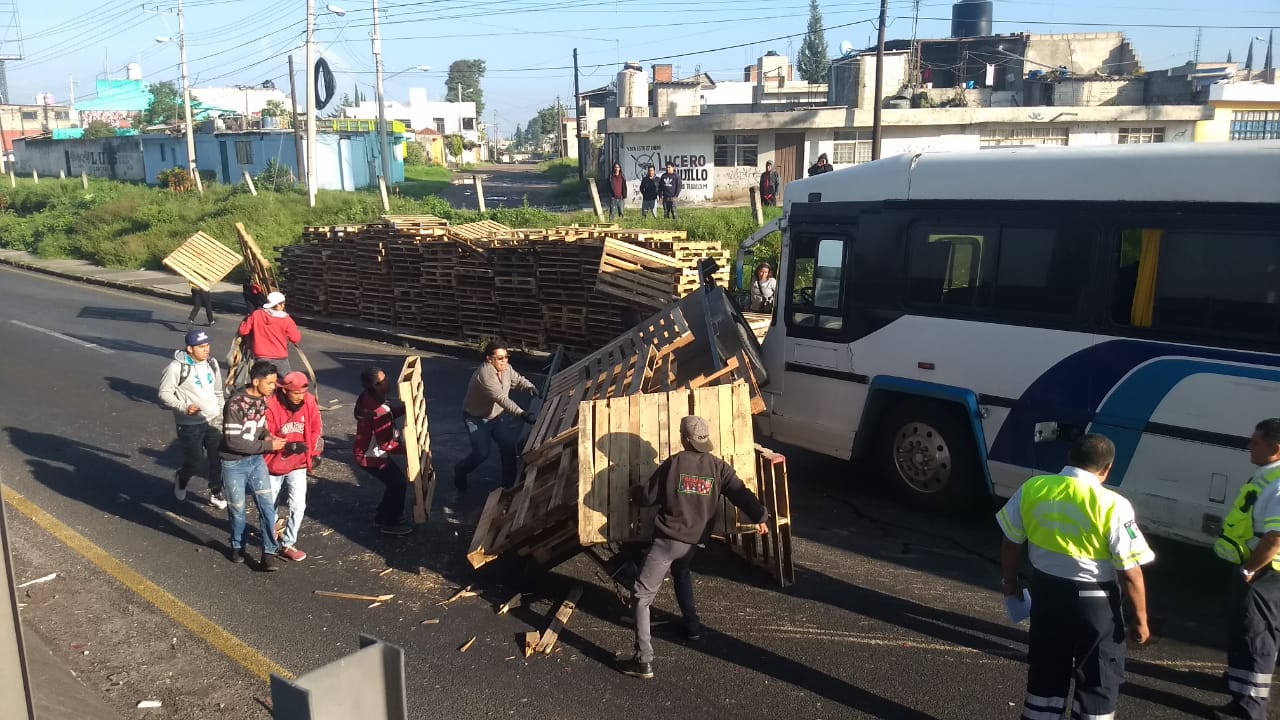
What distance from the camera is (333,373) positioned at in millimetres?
15117

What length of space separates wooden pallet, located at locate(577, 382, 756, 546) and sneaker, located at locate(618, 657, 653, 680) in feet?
2.71

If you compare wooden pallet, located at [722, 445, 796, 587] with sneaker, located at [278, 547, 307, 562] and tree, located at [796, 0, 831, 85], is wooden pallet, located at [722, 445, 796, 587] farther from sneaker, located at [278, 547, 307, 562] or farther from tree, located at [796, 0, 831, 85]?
tree, located at [796, 0, 831, 85]

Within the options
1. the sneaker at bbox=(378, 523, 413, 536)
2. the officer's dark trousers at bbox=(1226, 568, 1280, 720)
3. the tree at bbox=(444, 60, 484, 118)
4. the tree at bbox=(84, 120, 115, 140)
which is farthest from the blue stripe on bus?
the tree at bbox=(444, 60, 484, 118)

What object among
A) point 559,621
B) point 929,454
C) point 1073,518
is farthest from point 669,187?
point 1073,518

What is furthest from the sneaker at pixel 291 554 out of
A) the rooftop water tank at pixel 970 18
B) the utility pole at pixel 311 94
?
the rooftop water tank at pixel 970 18

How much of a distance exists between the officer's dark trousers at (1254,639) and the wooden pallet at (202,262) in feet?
55.6

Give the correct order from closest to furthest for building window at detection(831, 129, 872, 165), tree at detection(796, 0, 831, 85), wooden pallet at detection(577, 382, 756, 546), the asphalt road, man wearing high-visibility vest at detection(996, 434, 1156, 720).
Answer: man wearing high-visibility vest at detection(996, 434, 1156, 720) → the asphalt road → wooden pallet at detection(577, 382, 756, 546) → building window at detection(831, 129, 872, 165) → tree at detection(796, 0, 831, 85)

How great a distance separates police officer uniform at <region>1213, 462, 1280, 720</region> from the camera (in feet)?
16.0

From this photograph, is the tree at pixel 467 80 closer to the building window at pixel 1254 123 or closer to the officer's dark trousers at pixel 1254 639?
the building window at pixel 1254 123

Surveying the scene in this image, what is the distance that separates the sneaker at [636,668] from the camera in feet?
18.4

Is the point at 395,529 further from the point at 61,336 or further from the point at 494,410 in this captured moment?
the point at 61,336

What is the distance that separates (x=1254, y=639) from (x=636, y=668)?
10.8ft

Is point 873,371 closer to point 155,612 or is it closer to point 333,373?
point 155,612

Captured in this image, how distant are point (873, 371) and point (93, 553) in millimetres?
6657
